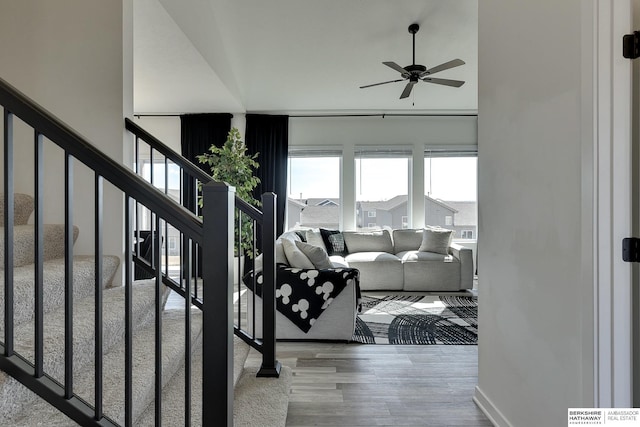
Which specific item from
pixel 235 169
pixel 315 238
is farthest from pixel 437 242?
pixel 235 169

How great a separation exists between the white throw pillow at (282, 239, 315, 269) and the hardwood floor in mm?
689

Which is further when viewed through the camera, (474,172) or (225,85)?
(474,172)

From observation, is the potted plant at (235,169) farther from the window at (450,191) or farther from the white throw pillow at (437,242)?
the window at (450,191)

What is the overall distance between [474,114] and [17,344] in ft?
21.5

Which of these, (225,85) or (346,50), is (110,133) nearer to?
(225,85)

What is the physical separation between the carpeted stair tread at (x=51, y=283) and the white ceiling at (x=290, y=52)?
2.20m

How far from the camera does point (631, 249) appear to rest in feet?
3.95

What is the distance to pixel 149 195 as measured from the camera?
3.73ft

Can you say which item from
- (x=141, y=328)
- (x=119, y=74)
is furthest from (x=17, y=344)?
(x=119, y=74)

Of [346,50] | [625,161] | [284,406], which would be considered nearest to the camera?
[625,161]

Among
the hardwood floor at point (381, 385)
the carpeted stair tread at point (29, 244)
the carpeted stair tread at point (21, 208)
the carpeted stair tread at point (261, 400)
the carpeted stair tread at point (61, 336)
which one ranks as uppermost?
the carpeted stair tread at point (21, 208)

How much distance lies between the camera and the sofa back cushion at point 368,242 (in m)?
5.86

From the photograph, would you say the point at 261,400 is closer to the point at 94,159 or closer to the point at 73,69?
the point at 94,159

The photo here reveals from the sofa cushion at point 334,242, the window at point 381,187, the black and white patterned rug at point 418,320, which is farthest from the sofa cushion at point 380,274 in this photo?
the window at point 381,187
